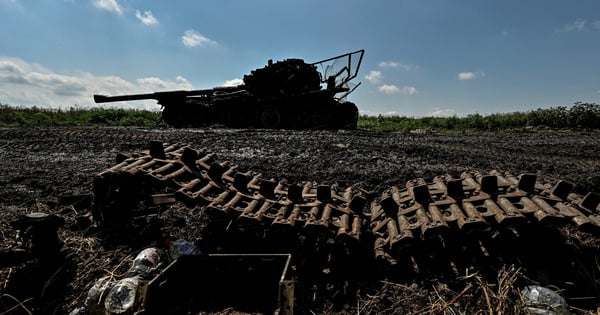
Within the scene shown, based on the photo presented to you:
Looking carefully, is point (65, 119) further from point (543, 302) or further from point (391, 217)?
point (543, 302)

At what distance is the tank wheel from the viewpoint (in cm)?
1669

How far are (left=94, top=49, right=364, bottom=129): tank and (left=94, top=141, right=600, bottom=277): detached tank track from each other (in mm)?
13031

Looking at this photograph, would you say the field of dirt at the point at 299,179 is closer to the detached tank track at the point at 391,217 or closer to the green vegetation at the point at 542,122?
the detached tank track at the point at 391,217

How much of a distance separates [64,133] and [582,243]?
12.8 metres

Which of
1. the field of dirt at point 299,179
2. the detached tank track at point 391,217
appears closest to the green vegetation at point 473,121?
the field of dirt at point 299,179

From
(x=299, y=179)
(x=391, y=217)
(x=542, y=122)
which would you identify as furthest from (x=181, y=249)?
(x=542, y=122)

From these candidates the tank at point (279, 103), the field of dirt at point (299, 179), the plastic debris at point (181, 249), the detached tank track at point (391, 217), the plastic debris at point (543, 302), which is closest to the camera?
the plastic debris at point (543, 302)

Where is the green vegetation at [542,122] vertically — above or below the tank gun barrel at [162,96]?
below

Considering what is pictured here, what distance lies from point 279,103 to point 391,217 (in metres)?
14.3

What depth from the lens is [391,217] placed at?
319cm

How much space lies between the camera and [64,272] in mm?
2855

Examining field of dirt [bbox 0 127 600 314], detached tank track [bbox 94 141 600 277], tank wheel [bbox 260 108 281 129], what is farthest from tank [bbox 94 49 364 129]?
detached tank track [bbox 94 141 600 277]

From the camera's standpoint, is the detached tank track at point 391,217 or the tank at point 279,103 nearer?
the detached tank track at point 391,217

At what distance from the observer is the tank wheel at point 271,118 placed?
54.7 feet
